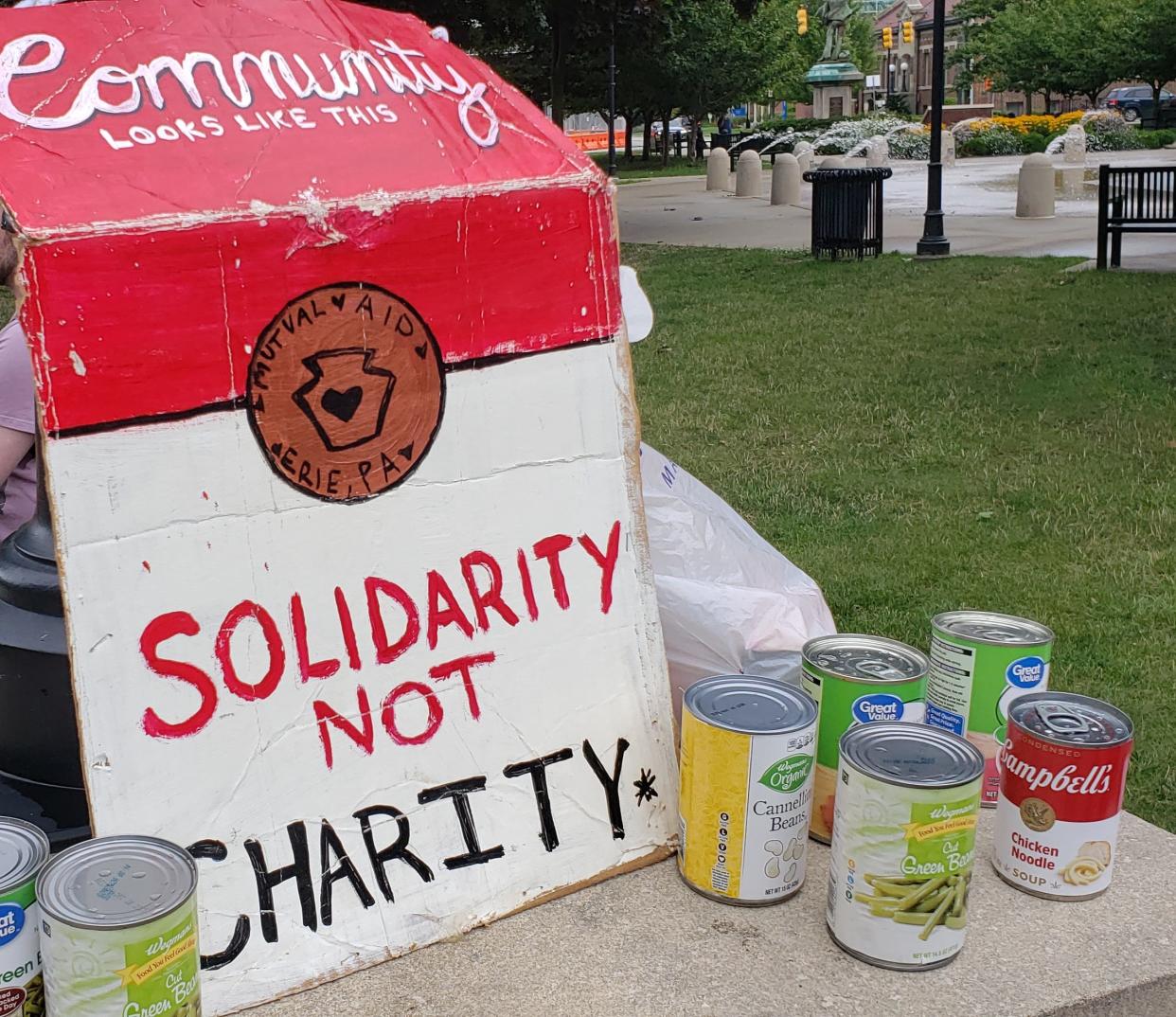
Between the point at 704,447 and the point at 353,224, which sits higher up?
the point at 353,224

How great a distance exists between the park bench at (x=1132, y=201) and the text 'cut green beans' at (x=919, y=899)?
9.98 m

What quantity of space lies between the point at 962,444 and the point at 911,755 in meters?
4.26

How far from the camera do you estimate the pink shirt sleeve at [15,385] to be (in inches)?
101

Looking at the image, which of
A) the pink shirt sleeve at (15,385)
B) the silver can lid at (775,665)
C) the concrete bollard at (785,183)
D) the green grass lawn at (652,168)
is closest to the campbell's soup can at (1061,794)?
the silver can lid at (775,665)

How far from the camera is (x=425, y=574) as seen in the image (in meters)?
2.35

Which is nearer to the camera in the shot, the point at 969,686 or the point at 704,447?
the point at 969,686

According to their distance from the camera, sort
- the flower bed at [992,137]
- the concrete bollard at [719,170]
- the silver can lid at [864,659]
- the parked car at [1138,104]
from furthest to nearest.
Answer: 1. the parked car at [1138,104]
2. the flower bed at [992,137]
3. the concrete bollard at [719,170]
4. the silver can lid at [864,659]

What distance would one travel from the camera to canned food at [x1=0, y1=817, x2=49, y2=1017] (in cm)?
186

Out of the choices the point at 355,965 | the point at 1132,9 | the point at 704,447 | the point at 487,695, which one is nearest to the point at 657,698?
the point at 487,695

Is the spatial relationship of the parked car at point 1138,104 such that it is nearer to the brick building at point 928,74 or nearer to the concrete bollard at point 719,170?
the brick building at point 928,74

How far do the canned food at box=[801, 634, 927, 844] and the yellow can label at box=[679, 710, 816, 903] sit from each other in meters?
0.19

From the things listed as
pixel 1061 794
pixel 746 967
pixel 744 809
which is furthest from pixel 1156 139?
pixel 746 967

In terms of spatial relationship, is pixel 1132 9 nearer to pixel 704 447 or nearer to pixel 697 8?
pixel 697 8

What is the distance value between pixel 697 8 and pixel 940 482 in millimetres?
31557
